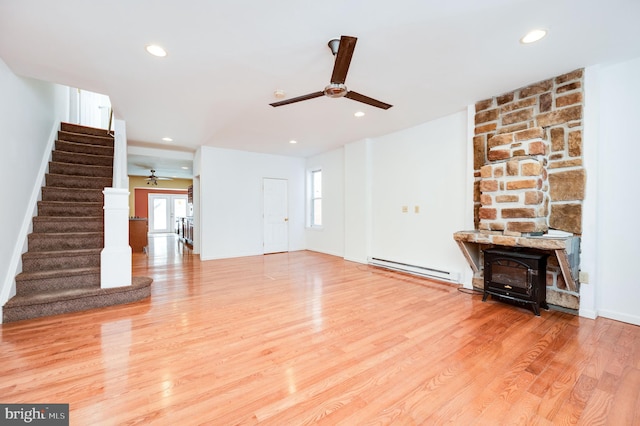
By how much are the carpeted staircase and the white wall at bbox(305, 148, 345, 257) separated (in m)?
4.10

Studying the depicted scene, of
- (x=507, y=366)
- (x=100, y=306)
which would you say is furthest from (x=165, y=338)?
(x=507, y=366)

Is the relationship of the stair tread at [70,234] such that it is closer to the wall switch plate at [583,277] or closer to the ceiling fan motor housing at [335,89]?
the ceiling fan motor housing at [335,89]

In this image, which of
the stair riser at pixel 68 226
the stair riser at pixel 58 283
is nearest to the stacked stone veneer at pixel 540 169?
the stair riser at pixel 58 283

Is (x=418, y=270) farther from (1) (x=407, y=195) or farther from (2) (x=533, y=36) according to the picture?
(2) (x=533, y=36)

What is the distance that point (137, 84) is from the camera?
3.17 metres

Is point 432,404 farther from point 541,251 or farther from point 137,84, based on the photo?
point 137,84

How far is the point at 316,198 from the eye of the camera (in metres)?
7.54

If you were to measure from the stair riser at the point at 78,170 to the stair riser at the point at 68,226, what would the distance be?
1125 mm

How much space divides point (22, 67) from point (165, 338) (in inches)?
126

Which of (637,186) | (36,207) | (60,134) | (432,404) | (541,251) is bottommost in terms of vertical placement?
(432,404)

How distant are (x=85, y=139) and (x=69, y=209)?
74.2 inches

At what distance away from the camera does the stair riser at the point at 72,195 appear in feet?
12.9

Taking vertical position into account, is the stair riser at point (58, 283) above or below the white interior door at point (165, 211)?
below

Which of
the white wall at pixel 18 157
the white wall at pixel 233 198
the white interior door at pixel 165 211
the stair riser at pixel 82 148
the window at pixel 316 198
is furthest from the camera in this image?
the white interior door at pixel 165 211
